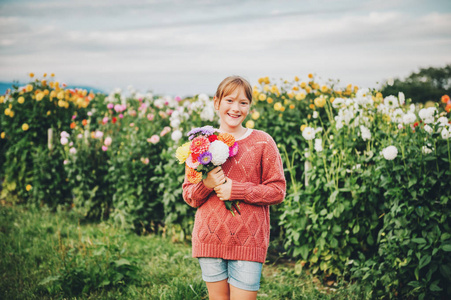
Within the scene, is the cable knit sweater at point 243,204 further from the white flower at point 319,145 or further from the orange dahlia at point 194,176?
the white flower at point 319,145

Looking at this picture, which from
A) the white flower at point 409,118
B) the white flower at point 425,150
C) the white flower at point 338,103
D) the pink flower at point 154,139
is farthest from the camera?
the pink flower at point 154,139

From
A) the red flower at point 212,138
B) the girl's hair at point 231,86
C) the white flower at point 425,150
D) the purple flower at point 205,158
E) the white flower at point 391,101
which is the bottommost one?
the purple flower at point 205,158

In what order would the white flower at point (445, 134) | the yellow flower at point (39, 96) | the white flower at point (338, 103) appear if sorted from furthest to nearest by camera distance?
the yellow flower at point (39, 96) < the white flower at point (338, 103) < the white flower at point (445, 134)

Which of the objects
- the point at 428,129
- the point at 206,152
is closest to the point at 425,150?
the point at 428,129

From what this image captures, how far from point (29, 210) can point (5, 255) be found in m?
1.77

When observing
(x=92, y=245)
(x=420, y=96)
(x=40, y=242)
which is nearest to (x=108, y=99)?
(x=40, y=242)

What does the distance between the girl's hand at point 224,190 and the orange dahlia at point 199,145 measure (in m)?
0.21

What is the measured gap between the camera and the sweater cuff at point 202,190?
6.23 feet

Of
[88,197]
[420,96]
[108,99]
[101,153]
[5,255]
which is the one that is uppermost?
[420,96]

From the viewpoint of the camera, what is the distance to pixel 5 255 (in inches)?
155

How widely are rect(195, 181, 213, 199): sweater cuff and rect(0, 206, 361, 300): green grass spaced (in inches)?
48.1

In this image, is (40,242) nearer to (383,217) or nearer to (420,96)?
(383,217)

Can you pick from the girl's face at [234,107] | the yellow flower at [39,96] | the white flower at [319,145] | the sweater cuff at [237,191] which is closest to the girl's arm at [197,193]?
Result: the sweater cuff at [237,191]

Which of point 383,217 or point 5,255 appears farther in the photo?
point 5,255
